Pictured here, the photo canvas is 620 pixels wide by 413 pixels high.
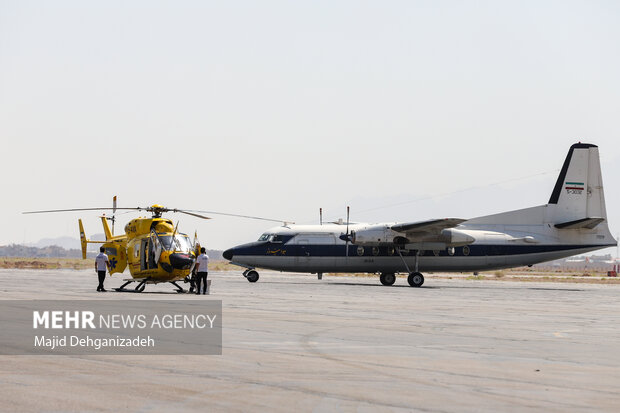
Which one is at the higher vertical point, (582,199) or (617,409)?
(582,199)

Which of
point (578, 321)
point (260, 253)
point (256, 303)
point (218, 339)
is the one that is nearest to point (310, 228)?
point (260, 253)

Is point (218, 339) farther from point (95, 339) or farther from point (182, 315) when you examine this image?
point (182, 315)

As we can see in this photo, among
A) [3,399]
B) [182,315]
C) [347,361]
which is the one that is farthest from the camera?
[182,315]

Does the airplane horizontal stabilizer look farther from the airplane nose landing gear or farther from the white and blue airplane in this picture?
the airplane nose landing gear

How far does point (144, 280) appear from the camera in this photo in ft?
108

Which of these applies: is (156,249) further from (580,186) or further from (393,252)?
(580,186)

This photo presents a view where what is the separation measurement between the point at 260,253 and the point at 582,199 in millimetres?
20498

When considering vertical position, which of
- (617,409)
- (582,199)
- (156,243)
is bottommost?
(617,409)

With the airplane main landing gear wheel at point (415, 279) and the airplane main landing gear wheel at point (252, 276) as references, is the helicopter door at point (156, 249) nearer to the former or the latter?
the airplane main landing gear wheel at point (252, 276)

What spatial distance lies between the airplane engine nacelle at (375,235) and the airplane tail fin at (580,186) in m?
10.5

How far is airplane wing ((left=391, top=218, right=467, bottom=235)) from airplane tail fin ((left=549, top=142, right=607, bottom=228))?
7930 mm

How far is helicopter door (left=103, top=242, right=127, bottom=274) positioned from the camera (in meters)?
34.6

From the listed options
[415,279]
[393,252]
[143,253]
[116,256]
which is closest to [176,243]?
[143,253]

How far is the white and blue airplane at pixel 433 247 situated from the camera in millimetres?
47094
